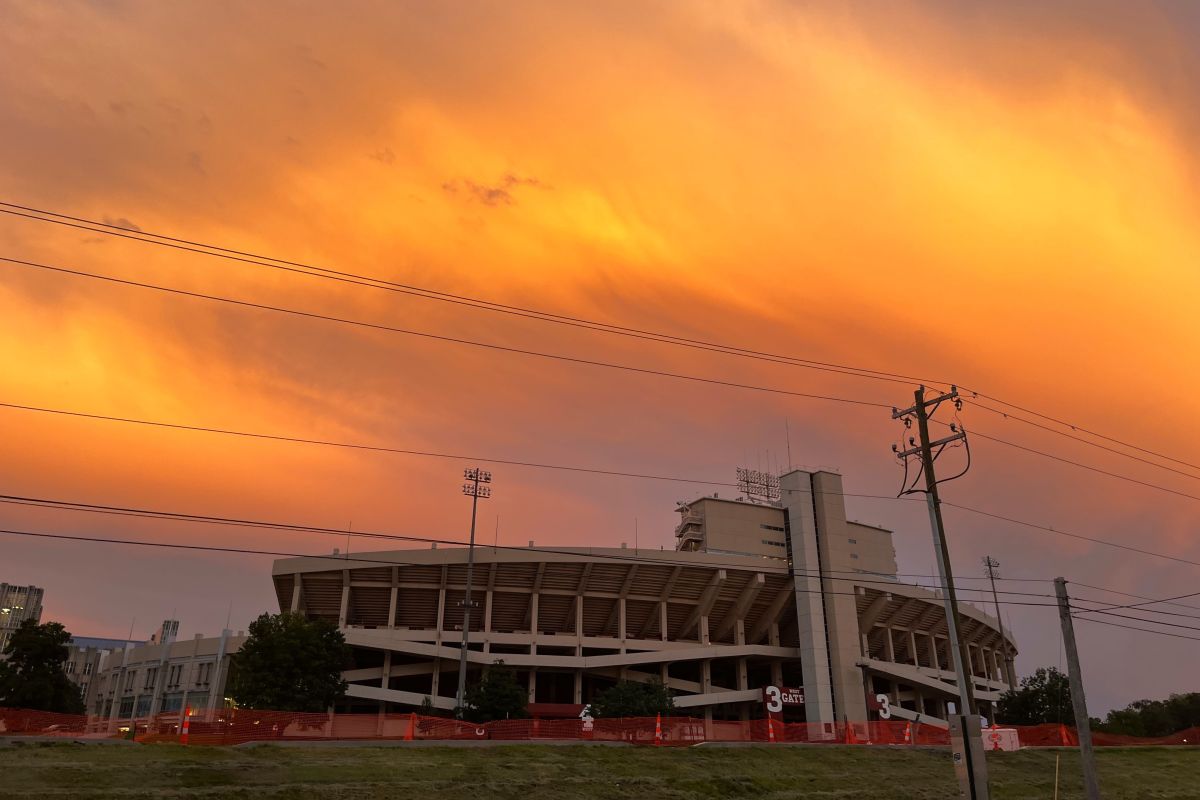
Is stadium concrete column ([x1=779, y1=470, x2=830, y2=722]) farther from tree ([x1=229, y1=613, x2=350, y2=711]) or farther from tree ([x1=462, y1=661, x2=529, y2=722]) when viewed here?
tree ([x1=229, y1=613, x2=350, y2=711])

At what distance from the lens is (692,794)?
29984 mm

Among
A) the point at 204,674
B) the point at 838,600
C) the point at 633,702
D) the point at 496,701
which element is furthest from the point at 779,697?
the point at 204,674

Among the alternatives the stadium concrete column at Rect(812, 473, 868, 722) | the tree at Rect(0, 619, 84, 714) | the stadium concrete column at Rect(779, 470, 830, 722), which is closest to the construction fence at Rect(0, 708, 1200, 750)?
the stadium concrete column at Rect(779, 470, 830, 722)

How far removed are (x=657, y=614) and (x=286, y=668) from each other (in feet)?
120

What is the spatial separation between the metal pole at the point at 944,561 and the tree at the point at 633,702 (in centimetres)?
3840

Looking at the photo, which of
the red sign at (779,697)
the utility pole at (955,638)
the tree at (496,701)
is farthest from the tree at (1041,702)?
the utility pole at (955,638)

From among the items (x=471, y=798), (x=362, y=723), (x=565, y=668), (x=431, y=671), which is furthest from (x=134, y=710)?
(x=471, y=798)

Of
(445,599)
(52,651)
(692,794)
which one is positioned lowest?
(692,794)

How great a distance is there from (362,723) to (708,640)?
52.7m

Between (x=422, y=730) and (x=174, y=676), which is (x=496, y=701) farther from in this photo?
(x=174, y=676)

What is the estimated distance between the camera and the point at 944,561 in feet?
80.9

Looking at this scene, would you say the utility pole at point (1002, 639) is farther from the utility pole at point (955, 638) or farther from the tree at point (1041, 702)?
the utility pole at point (955, 638)

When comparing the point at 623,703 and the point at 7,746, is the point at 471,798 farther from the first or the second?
the point at 623,703

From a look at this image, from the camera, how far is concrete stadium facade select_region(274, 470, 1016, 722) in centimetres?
7319
